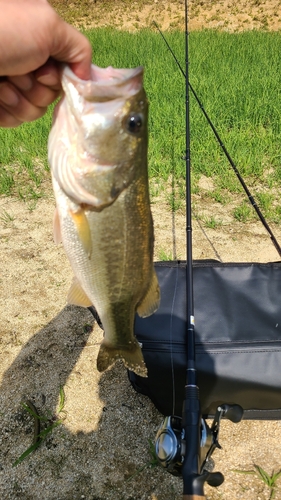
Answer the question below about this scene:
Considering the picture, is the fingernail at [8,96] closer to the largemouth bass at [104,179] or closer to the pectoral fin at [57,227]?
the largemouth bass at [104,179]

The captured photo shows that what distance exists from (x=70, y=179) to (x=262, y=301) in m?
1.60

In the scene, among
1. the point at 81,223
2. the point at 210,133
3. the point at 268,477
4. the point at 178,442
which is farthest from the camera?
the point at 210,133

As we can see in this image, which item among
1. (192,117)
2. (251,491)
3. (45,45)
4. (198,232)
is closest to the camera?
(45,45)

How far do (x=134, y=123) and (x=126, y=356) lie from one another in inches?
36.8

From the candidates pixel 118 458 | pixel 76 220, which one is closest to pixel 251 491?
pixel 118 458

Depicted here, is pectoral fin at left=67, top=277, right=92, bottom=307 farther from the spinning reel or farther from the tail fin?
the spinning reel

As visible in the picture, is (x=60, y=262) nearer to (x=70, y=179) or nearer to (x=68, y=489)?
(x=68, y=489)

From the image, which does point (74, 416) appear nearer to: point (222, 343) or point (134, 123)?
point (222, 343)

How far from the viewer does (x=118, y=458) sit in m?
2.25

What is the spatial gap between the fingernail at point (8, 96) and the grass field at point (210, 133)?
3250 millimetres

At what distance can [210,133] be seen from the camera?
211 inches

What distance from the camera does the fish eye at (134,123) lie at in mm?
1210

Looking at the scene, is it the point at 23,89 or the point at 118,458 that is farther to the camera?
the point at 118,458

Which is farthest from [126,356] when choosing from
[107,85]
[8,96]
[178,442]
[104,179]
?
[8,96]
